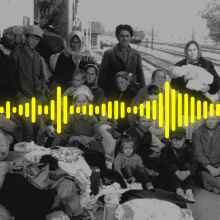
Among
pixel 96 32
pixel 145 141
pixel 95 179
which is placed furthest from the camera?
pixel 96 32

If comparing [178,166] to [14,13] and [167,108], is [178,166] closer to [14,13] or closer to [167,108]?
[167,108]

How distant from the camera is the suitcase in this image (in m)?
3.80

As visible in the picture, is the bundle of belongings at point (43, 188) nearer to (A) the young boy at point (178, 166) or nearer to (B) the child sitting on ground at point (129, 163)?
(B) the child sitting on ground at point (129, 163)

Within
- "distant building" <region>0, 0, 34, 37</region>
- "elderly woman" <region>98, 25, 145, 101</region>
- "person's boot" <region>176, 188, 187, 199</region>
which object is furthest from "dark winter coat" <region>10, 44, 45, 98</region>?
"person's boot" <region>176, 188, 187, 199</region>

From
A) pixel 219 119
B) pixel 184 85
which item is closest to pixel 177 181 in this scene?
pixel 219 119

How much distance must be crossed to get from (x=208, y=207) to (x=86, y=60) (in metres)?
2.64

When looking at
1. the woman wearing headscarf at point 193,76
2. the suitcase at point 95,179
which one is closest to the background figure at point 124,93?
the woman wearing headscarf at point 193,76

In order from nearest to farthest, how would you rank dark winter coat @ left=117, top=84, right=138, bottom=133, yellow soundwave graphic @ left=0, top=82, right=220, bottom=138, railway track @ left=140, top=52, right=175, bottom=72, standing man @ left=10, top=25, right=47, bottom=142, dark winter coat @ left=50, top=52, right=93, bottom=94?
yellow soundwave graphic @ left=0, top=82, right=220, bottom=138, standing man @ left=10, top=25, right=47, bottom=142, dark winter coat @ left=117, top=84, right=138, bottom=133, dark winter coat @ left=50, top=52, right=93, bottom=94, railway track @ left=140, top=52, right=175, bottom=72

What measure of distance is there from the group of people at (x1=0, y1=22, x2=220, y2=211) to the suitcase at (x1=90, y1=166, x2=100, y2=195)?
0.62 feet

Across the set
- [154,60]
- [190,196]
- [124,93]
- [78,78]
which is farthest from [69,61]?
[190,196]

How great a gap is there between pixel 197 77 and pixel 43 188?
2481 mm

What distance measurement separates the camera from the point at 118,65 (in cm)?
529

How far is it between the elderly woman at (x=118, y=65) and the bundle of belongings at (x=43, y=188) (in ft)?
5.98

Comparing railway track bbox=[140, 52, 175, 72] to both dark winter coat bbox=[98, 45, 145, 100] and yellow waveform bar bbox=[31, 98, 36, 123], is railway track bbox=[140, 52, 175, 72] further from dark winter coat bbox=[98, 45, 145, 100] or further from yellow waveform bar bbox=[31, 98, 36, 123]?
yellow waveform bar bbox=[31, 98, 36, 123]
